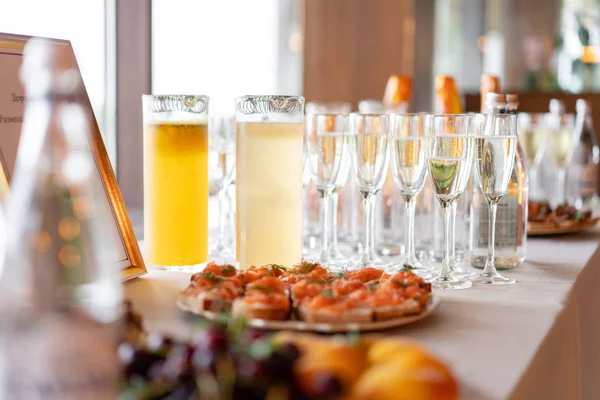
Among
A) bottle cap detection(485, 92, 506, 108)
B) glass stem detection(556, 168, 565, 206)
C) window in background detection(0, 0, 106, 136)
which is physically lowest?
glass stem detection(556, 168, 565, 206)

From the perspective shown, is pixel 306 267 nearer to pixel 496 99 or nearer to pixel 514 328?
pixel 514 328

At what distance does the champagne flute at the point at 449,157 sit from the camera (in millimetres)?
1270

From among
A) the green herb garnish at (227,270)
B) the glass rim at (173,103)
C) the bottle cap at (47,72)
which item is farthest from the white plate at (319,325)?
the glass rim at (173,103)

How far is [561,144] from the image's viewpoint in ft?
8.43

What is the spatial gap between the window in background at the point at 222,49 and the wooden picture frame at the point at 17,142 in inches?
30.1

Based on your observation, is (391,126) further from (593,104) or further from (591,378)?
(593,104)

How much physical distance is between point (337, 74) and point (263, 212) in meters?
3.01

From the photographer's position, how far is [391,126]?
4.38 ft

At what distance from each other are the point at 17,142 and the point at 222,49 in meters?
2.28

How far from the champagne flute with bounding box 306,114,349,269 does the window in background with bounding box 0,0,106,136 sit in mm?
658

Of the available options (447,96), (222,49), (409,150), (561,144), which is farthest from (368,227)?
(222,49)

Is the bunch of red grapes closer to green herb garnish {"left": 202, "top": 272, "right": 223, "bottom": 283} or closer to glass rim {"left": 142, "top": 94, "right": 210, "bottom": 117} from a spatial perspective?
green herb garnish {"left": 202, "top": 272, "right": 223, "bottom": 283}

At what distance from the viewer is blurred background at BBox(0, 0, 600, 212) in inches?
94.3

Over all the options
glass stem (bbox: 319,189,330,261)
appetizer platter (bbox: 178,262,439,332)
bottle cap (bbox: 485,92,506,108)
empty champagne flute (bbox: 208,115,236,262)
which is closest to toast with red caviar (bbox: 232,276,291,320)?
appetizer platter (bbox: 178,262,439,332)
